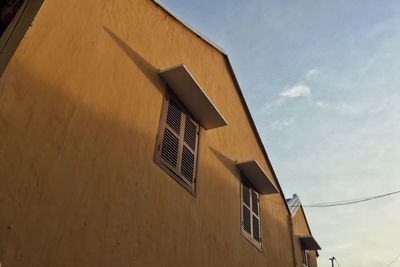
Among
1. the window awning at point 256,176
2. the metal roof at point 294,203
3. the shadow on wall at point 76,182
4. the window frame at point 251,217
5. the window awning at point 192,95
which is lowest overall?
the shadow on wall at point 76,182

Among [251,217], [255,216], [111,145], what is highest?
[255,216]

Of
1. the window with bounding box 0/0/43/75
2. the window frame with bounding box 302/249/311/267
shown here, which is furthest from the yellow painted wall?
the window with bounding box 0/0/43/75

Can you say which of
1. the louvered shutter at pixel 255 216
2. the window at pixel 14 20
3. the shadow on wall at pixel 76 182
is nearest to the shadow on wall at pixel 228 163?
the louvered shutter at pixel 255 216

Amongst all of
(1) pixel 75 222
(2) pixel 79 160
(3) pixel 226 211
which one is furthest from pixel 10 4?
(3) pixel 226 211

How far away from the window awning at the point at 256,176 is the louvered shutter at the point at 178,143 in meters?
1.84

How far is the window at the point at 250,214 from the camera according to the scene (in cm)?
782

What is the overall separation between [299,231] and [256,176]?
5136 mm

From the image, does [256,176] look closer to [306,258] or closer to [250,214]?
[250,214]

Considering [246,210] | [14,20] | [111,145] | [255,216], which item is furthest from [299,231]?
[14,20]

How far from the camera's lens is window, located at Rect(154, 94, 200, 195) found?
5.44 meters

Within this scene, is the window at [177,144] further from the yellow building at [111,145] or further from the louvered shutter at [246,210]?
the louvered shutter at [246,210]

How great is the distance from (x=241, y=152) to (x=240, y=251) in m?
2.29

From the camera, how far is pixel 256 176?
27.7 feet

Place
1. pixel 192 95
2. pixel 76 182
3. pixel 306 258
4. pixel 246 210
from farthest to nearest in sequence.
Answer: pixel 306 258 < pixel 246 210 < pixel 192 95 < pixel 76 182
